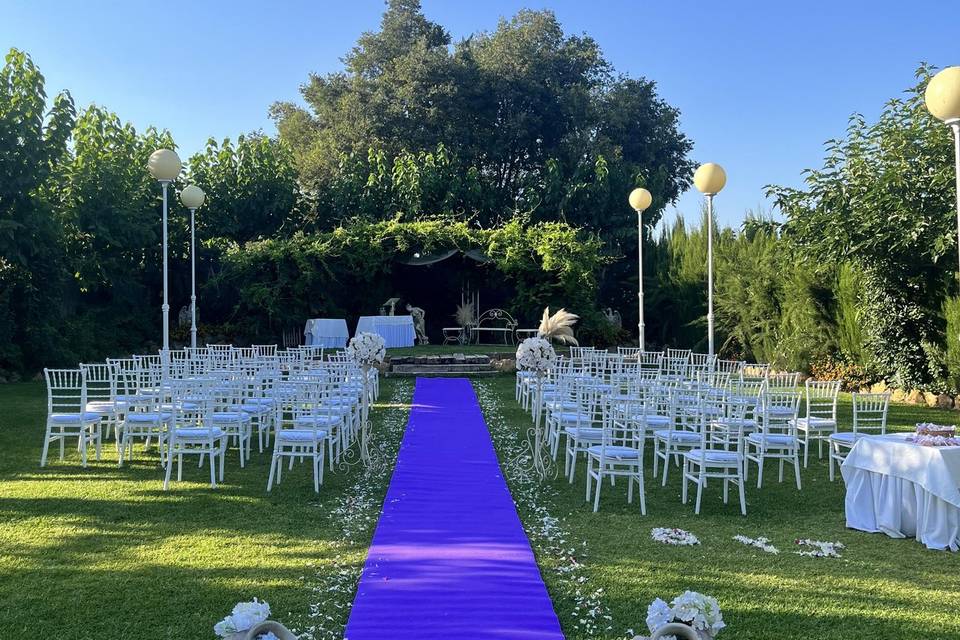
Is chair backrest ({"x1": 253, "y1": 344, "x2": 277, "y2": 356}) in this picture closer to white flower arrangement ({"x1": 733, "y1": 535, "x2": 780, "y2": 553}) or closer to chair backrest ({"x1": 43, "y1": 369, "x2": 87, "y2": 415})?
chair backrest ({"x1": 43, "y1": 369, "x2": 87, "y2": 415})

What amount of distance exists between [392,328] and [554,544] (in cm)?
1401

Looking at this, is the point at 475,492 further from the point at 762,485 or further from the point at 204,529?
the point at 762,485

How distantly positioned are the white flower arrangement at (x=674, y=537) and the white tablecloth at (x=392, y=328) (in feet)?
42.8

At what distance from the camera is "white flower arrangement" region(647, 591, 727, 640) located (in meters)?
2.41

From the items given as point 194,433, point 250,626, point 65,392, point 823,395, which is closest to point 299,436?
point 194,433

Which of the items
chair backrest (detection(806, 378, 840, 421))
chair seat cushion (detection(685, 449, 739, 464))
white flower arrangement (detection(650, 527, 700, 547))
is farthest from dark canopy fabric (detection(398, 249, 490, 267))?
white flower arrangement (detection(650, 527, 700, 547))

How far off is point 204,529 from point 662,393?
15.6ft

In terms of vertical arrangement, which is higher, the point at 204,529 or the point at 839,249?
the point at 839,249

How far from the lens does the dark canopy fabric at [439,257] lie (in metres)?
20.5

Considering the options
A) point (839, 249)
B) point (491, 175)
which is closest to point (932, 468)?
point (839, 249)

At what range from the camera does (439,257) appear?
20.8 m

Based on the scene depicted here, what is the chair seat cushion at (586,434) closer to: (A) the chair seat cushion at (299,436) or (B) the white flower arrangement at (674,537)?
(B) the white flower arrangement at (674,537)

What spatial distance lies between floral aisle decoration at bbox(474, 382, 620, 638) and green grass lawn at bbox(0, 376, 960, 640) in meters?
0.05

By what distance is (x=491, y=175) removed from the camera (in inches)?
1104
